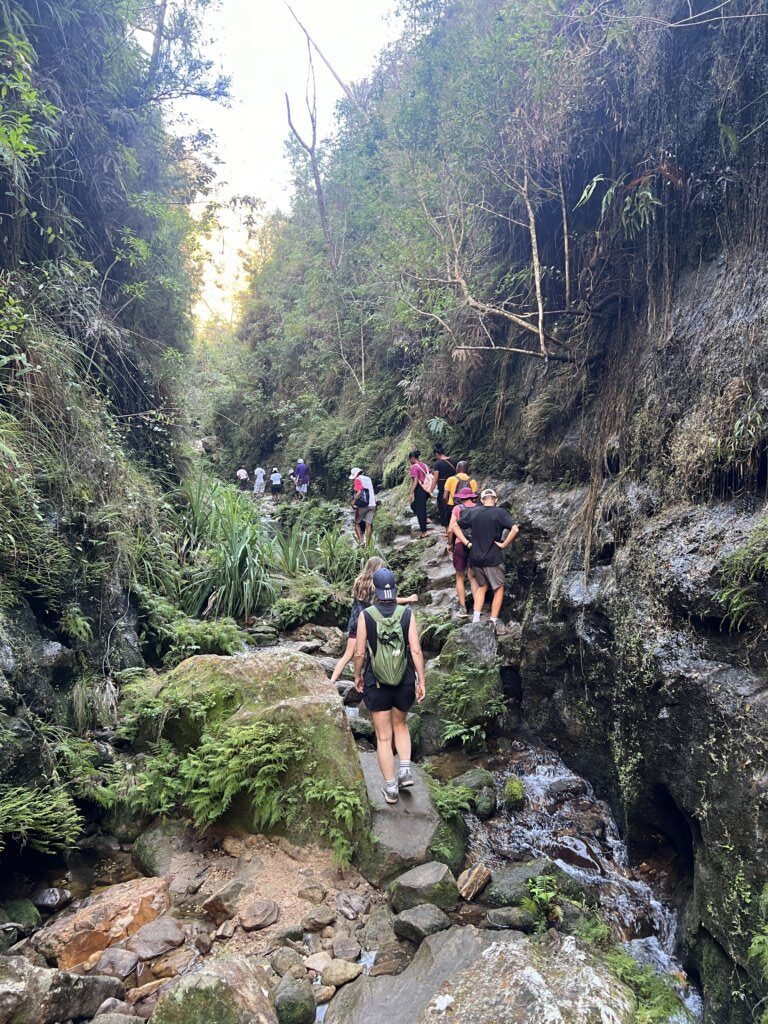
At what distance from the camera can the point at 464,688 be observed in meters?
6.78

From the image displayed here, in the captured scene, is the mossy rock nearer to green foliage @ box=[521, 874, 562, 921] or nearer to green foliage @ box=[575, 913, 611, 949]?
green foliage @ box=[521, 874, 562, 921]

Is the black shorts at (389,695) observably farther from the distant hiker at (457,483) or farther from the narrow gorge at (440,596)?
the distant hiker at (457,483)

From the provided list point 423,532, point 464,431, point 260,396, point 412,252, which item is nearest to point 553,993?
point 423,532

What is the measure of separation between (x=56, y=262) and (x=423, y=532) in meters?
7.66

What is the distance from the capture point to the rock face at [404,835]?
4.46m

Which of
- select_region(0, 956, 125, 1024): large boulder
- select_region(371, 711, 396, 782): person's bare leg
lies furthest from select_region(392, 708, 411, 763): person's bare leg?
select_region(0, 956, 125, 1024): large boulder

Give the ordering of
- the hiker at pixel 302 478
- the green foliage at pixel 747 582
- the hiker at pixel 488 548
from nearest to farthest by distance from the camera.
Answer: the green foliage at pixel 747 582 → the hiker at pixel 488 548 → the hiker at pixel 302 478

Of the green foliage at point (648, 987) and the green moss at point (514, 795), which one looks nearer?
the green foliage at point (648, 987)

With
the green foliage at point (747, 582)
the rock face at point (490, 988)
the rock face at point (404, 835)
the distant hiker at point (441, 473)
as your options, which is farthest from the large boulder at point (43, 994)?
the distant hiker at point (441, 473)

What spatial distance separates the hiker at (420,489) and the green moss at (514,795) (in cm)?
643

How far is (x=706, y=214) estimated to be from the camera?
6699 mm

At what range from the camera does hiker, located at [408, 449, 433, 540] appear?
11500 millimetres

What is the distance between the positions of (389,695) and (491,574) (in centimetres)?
351

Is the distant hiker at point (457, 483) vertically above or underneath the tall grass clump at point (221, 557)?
above
